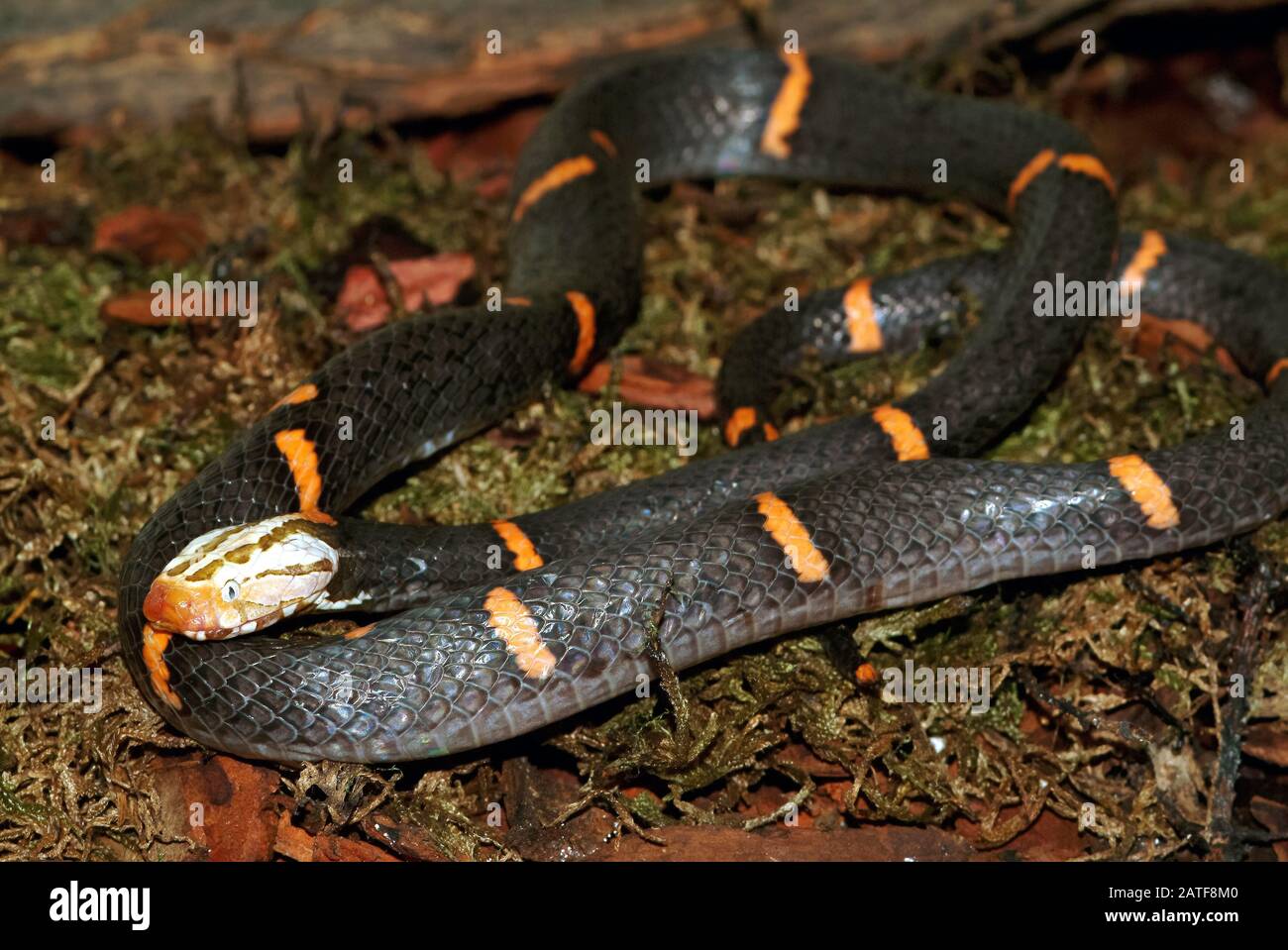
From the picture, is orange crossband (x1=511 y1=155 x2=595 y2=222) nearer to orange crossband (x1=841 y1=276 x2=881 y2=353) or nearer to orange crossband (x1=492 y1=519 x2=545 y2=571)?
orange crossband (x1=841 y1=276 x2=881 y2=353)

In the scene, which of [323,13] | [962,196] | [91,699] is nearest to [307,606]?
[91,699]

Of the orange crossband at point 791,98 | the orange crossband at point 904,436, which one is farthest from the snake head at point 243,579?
the orange crossband at point 791,98

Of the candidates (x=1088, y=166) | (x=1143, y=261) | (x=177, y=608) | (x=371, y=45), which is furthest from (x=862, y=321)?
(x=177, y=608)

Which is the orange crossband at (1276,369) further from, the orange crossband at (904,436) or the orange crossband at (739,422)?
the orange crossband at (739,422)

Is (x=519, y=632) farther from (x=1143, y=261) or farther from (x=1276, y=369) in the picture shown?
(x=1143, y=261)

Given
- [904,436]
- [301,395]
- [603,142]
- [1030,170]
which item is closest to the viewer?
[301,395]
